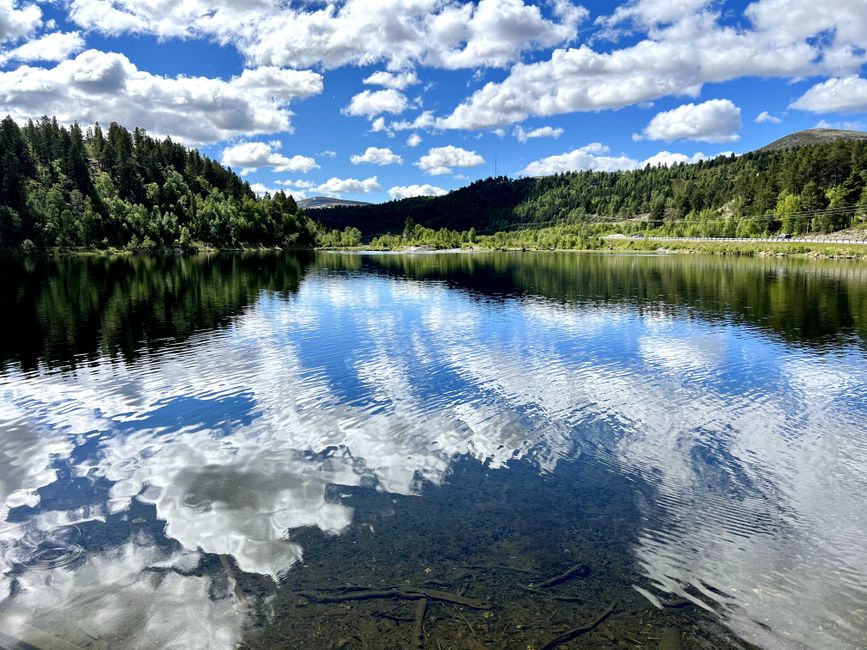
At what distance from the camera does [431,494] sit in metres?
17.0

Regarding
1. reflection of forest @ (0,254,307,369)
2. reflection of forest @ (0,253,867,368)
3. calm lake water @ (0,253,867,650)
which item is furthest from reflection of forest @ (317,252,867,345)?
reflection of forest @ (0,254,307,369)

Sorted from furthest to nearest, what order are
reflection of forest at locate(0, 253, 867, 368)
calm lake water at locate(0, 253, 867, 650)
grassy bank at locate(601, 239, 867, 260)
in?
grassy bank at locate(601, 239, 867, 260)
reflection of forest at locate(0, 253, 867, 368)
calm lake water at locate(0, 253, 867, 650)

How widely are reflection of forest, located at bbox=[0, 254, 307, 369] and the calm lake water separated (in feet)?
3.37

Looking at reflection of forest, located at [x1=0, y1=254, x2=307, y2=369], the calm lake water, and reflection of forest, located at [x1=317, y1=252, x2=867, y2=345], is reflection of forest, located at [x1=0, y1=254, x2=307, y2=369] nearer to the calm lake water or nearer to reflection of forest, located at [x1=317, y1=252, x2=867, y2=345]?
the calm lake water

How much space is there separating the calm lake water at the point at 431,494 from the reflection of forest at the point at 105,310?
1026 millimetres

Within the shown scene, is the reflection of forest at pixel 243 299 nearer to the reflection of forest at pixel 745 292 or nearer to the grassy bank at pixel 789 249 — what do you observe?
the reflection of forest at pixel 745 292

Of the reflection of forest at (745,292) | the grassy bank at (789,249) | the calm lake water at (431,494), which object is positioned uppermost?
the grassy bank at (789,249)

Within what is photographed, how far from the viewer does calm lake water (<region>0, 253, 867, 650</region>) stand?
11.4 metres

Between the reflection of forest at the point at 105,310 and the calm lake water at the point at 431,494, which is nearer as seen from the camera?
the calm lake water at the point at 431,494

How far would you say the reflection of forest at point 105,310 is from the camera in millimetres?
37906

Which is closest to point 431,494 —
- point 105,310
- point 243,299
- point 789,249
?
point 105,310

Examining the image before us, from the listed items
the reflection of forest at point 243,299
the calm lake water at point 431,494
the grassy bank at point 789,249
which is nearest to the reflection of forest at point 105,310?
the reflection of forest at point 243,299

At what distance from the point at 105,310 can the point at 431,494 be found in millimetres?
51939

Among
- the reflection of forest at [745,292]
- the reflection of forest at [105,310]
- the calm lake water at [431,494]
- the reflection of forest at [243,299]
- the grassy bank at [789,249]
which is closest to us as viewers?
the calm lake water at [431,494]
